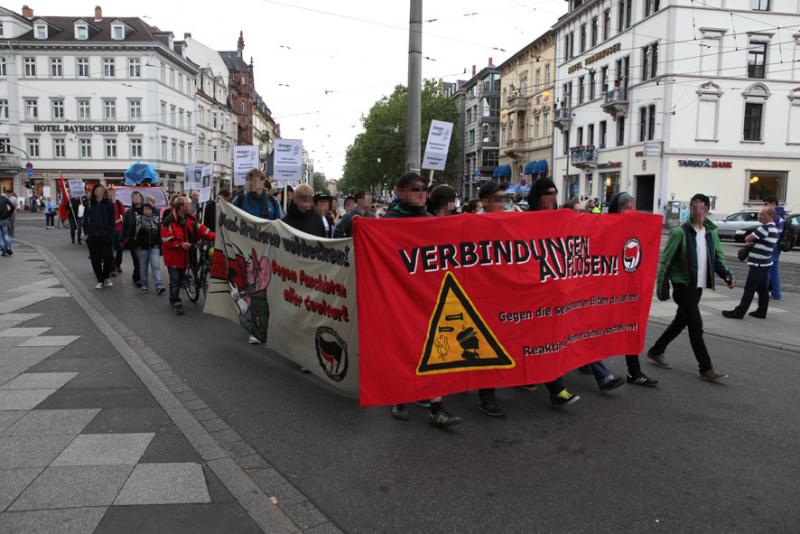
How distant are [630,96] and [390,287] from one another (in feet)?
125

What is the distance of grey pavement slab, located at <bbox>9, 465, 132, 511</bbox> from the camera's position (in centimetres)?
349

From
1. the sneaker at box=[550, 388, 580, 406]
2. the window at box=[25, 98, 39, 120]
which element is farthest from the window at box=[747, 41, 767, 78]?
the window at box=[25, 98, 39, 120]

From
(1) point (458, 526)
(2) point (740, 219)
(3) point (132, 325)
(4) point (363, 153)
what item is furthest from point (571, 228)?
(4) point (363, 153)

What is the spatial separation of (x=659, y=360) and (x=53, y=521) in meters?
5.79

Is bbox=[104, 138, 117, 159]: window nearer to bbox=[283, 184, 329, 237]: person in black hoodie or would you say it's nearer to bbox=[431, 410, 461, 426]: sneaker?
bbox=[283, 184, 329, 237]: person in black hoodie

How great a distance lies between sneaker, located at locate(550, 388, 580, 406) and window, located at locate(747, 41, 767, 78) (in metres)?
36.9

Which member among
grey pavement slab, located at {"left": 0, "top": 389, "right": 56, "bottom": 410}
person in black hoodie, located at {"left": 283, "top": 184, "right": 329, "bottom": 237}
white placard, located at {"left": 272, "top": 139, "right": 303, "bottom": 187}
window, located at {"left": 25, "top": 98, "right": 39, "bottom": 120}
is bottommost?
grey pavement slab, located at {"left": 0, "top": 389, "right": 56, "bottom": 410}

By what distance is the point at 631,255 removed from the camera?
5977 mm

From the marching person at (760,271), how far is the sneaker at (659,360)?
11.7 feet

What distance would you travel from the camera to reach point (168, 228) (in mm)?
9750

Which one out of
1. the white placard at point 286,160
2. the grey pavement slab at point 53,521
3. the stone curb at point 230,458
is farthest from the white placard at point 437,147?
the grey pavement slab at point 53,521

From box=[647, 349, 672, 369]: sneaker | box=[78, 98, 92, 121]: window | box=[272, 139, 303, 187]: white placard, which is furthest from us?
box=[78, 98, 92, 121]: window

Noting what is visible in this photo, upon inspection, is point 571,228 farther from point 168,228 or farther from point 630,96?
point 630,96

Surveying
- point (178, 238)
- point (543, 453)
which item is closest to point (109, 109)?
point (178, 238)
